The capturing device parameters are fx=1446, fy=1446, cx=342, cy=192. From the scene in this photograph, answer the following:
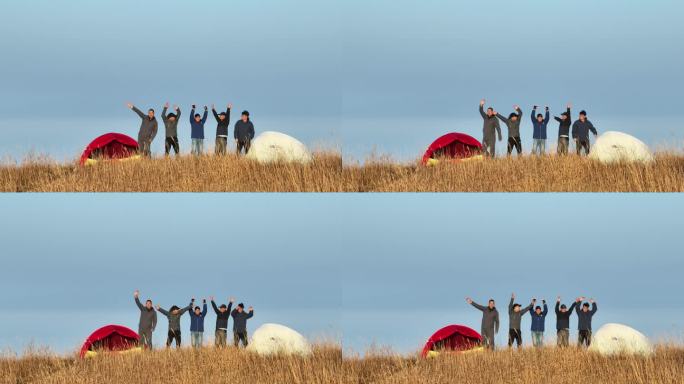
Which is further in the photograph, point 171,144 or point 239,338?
point 171,144

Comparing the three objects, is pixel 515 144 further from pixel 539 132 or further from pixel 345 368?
pixel 345 368

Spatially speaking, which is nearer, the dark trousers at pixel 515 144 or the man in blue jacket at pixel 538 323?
the man in blue jacket at pixel 538 323

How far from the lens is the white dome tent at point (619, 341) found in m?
21.3

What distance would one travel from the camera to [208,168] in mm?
22297

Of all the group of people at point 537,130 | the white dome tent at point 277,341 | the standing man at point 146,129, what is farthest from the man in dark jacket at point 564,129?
the standing man at point 146,129

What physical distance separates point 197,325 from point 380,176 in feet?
12.0

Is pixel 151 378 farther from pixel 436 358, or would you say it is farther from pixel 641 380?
pixel 641 380

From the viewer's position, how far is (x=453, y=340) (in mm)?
22141

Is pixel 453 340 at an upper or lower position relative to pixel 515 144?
lower

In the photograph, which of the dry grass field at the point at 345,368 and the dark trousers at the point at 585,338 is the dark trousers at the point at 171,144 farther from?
the dark trousers at the point at 585,338

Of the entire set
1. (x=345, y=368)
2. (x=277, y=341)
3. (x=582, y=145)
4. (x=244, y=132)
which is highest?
(x=244, y=132)

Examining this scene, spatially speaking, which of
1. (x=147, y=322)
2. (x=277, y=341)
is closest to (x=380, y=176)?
(x=277, y=341)

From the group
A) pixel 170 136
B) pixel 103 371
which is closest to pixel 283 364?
pixel 103 371

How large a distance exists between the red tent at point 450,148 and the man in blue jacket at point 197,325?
4.17 m
